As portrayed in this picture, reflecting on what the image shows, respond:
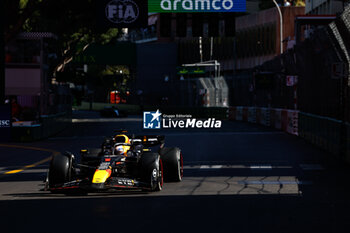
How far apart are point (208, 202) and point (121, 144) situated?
2.93 metres

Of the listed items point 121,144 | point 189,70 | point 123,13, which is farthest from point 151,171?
point 189,70

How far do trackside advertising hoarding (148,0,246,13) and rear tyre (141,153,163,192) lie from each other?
24.5m

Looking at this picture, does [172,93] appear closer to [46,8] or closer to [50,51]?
[50,51]

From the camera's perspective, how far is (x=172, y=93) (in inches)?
2731

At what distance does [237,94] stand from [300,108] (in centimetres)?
2140

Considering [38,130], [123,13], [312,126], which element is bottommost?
[38,130]

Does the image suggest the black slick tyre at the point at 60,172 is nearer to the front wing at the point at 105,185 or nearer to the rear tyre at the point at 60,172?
the rear tyre at the point at 60,172

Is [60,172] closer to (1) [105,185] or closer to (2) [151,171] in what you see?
(1) [105,185]

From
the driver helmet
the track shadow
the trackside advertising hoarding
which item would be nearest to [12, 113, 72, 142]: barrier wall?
the trackside advertising hoarding

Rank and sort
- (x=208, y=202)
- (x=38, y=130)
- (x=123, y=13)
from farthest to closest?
1. (x=123, y=13)
2. (x=38, y=130)
3. (x=208, y=202)

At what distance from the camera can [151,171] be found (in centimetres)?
1276

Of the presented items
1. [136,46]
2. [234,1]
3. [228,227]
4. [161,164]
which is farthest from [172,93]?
[228,227]

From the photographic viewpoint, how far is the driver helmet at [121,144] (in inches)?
545

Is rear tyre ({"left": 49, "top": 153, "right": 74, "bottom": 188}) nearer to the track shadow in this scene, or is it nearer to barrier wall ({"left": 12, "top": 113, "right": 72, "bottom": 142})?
the track shadow
